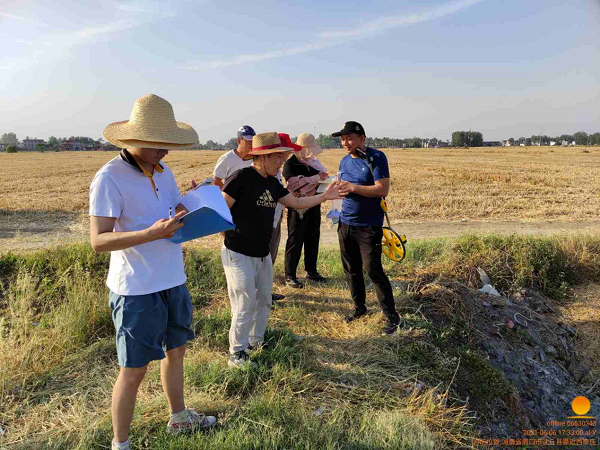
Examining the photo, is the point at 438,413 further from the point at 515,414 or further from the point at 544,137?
the point at 544,137

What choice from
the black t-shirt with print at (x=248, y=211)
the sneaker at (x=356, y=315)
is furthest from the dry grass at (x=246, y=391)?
the black t-shirt with print at (x=248, y=211)

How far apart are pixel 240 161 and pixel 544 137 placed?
136058 mm

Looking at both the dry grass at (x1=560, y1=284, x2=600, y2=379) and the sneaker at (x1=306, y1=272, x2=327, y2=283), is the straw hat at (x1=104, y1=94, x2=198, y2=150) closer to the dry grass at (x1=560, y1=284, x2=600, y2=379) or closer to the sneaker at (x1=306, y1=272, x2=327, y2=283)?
the sneaker at (x1=306, y1=272, x2=327, y2=283)

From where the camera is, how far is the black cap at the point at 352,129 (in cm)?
410

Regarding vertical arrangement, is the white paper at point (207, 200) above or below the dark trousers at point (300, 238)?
above

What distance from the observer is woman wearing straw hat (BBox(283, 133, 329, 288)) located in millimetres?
5410

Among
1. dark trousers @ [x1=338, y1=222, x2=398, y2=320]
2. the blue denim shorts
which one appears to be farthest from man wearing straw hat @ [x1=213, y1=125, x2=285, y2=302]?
the blue denim shorts

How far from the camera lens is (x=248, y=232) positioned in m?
3.42

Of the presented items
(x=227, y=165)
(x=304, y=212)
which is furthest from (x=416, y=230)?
(x=227, y=165)

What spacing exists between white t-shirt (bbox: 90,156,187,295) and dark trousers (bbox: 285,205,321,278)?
335cm

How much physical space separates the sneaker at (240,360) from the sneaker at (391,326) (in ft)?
4.87

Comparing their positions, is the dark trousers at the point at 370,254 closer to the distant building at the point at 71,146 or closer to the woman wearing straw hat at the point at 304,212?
the woman wearing straw hat at the point at 304,212

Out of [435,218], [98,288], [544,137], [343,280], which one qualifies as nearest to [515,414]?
[343,280]

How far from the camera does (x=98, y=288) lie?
5016 mm
